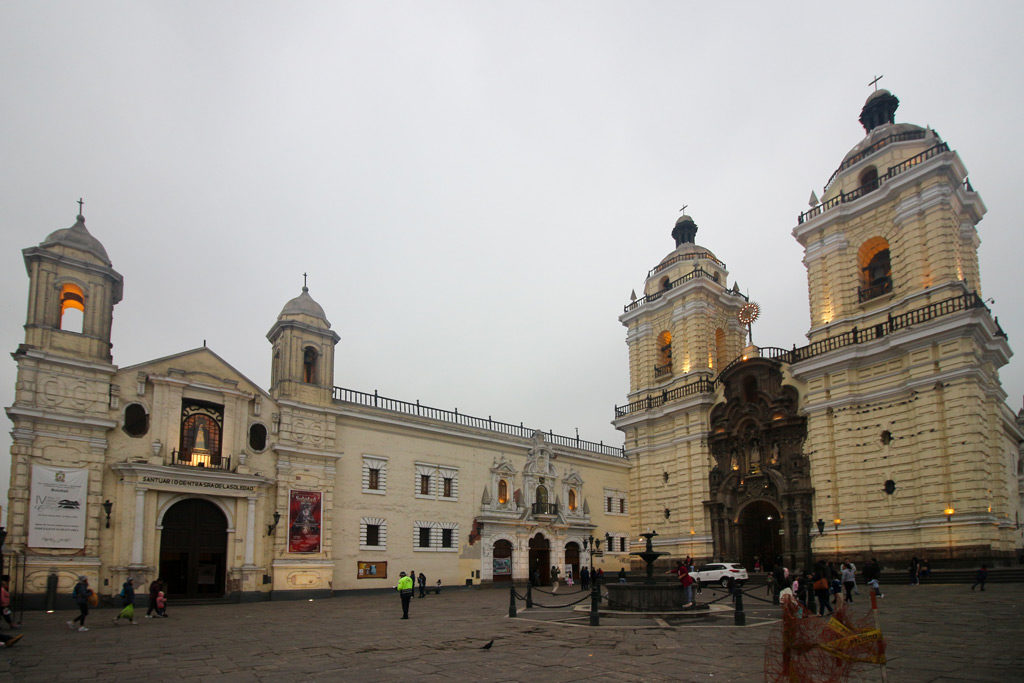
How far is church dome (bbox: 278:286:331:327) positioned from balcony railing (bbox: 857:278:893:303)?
88.6 feet

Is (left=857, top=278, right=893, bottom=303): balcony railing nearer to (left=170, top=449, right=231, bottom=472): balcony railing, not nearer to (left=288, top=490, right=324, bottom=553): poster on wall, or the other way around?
(left=288, top=490, right=324, bottom=553): poster on wall

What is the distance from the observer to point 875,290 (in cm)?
3341

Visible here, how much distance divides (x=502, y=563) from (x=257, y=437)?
1564 centimetres

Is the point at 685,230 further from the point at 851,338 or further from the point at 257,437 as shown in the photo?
the point at 257,437

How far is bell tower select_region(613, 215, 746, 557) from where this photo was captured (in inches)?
1571

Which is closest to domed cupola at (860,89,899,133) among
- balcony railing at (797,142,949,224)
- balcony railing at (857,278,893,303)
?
balcony railing at (797,142,949,224)

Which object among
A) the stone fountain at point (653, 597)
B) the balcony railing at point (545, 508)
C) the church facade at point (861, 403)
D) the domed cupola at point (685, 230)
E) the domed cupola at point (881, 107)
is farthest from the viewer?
the domed cupola at point (685, 230)

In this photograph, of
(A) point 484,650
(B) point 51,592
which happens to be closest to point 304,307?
(B) point 51,592

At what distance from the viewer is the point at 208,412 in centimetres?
2866

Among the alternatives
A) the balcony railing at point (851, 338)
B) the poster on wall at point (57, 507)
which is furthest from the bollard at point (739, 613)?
the poster on wall at point (57, 507)

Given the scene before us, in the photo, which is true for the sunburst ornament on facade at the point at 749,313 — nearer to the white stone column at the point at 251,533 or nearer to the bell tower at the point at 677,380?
the bell tower at the point at 677,380

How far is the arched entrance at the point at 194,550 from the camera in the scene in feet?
87.4

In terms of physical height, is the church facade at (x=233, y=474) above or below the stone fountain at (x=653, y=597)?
above

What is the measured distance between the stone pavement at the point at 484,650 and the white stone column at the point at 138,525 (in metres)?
4.81
